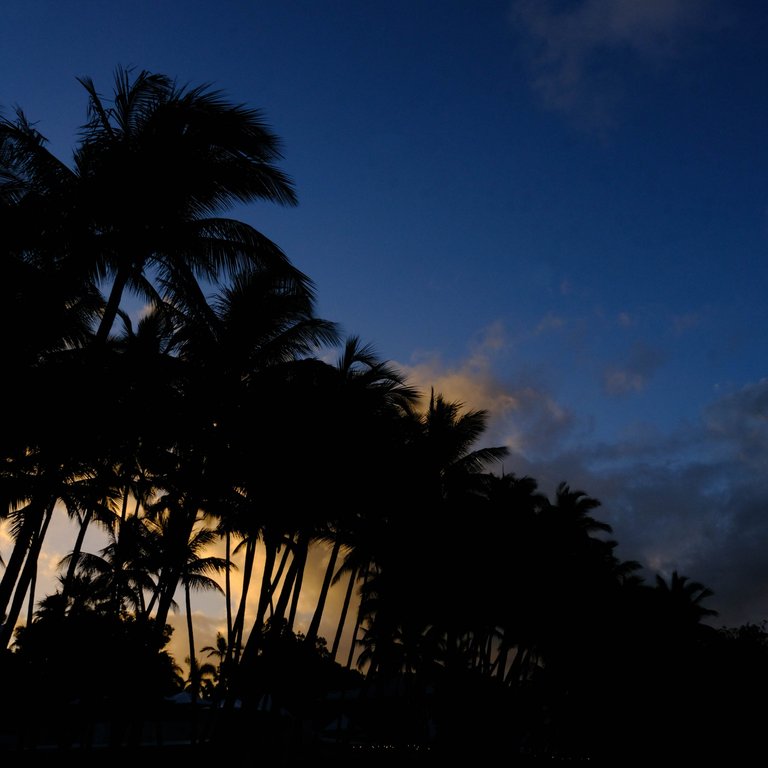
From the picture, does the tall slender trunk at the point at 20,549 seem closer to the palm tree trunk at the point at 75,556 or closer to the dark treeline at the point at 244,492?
the dark treeline at the point at 244,492

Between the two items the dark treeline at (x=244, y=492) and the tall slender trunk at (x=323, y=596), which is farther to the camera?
the tall slender trunk at (x=323, y=596)

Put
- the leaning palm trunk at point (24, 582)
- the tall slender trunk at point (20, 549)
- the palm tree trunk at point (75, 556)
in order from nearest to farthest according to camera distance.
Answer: the tall slender trunk at point (20, 549) → the leaning palm trunk at point (24, 582) → the palm tree trunk at point (75, 556)

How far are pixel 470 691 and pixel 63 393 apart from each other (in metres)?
17.5

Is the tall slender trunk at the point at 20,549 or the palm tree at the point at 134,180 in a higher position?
the palm tree at the point at 134,180

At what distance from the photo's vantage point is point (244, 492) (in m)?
25.0

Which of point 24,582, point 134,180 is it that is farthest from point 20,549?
point 24,582

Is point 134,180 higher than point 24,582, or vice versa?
point 134,180

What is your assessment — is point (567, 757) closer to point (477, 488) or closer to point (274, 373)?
point (477, 488)

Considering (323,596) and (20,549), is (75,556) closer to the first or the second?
(323,596)

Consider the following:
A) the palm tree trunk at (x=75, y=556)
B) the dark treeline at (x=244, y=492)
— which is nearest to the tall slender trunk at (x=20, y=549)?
the dark treeline at (x=244, y=492)

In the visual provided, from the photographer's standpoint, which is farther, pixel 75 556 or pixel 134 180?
pixel 75 556

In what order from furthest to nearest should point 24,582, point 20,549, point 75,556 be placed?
point 75,556 < point 24,582 < point 20,549

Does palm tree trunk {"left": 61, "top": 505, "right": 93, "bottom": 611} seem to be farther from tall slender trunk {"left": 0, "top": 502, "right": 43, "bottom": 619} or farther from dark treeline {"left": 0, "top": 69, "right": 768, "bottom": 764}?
tall slender trunk {"left": 0, "top": 502, "right": 43, "bottom": 619}

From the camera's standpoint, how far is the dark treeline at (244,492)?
13664 millimetres
